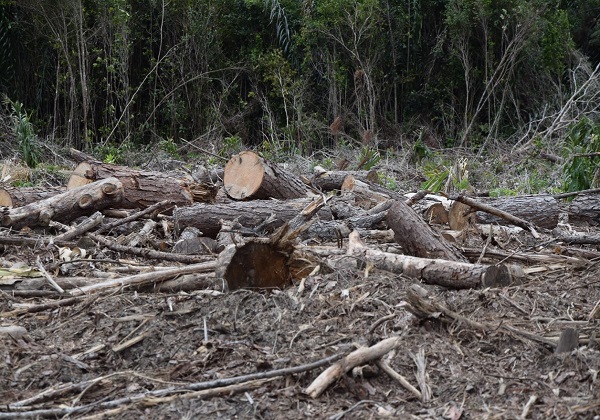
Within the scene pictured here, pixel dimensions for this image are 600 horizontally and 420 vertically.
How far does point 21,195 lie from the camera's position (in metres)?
7.89

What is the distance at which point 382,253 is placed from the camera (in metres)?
5.06

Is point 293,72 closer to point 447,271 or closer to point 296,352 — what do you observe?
point 447,271

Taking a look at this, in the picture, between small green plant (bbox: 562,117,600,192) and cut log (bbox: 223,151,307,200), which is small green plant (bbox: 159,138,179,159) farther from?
small green plant (bbox: 562,117,600,192)

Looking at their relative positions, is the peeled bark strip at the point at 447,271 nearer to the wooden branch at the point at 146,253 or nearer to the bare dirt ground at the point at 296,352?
the bare dirt ground at the point at 296,352

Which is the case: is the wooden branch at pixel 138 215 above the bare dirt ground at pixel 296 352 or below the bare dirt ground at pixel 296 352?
below

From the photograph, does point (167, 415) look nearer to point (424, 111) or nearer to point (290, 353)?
point (290, 353)

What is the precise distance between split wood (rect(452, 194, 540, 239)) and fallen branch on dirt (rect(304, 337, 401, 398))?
9.83 feet

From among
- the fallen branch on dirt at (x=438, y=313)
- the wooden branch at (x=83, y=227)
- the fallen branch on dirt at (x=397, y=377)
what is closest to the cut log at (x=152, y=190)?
the wooden branch at (x=83, y=227)

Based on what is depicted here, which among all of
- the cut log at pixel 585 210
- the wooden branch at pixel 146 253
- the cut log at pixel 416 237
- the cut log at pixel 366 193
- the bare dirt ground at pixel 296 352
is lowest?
the cut log at pixel 585 210

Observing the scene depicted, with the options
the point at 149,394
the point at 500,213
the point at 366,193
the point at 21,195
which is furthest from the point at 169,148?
the point at 149,394

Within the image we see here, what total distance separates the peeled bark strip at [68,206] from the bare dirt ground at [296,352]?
2261 millimetres

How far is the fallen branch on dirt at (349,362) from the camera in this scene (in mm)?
3068

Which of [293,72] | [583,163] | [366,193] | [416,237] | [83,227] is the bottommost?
[293,72]

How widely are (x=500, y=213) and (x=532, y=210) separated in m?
1.22
